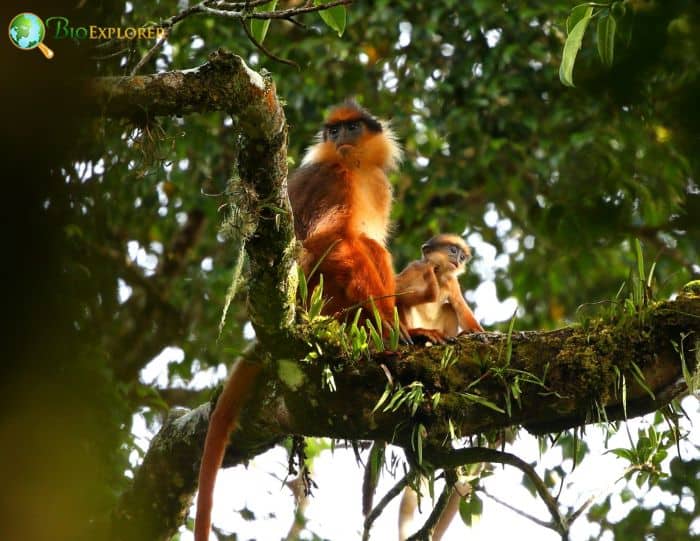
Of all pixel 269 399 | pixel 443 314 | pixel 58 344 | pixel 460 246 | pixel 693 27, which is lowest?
pixel 58 344

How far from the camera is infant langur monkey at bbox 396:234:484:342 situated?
4617 mm

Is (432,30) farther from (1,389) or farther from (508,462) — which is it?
(1,389)

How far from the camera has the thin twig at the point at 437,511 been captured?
3379 millimetres

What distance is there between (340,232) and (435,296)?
→ 68 centimetres

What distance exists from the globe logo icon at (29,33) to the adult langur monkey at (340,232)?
2.36m

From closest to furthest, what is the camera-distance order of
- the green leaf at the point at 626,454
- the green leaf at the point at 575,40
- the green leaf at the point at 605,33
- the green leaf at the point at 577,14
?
the green leaf at the point at 605,33
the green leaf at the point at 575,40
the green leaf at the point at 577,14
the green leaf at the point at 626,454

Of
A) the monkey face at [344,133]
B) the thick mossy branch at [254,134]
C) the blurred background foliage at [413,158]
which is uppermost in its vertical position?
the blurred background foliage at [413,158]

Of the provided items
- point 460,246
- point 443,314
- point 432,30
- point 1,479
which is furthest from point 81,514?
point 432,30

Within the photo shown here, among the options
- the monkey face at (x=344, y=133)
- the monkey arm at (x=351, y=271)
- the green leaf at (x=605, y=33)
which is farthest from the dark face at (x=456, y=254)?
the green leaf at (x=605, y=33)

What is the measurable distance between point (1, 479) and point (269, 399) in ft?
8.24

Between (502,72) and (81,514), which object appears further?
(502,72)

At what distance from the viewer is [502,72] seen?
23.7 ft

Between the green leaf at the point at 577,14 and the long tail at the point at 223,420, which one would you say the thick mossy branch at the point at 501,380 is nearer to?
the long tail at the point at 223,420

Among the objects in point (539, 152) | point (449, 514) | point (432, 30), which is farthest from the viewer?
point (539, 152)
